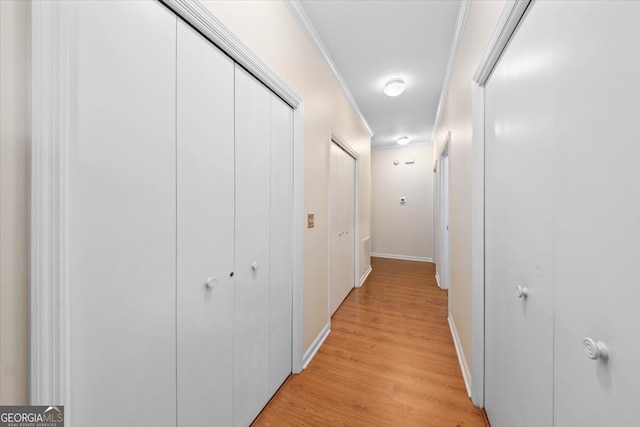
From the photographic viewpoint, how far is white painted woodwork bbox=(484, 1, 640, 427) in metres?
0.45

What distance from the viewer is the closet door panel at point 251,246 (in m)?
1.17

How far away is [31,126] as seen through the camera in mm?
519

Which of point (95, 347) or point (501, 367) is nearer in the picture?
point (95, 347)

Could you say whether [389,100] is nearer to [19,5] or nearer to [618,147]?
[618,147]

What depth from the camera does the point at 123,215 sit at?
70cm

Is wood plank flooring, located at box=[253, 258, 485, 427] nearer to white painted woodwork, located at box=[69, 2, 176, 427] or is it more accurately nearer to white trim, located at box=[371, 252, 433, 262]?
white painted woodwork, located at box=[69, 2, 176, 427]

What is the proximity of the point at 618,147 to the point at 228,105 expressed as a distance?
1.29m

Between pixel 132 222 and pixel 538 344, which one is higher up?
pixel 132 222

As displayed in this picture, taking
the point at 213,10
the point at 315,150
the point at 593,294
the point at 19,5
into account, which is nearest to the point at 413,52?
the point at 315,150

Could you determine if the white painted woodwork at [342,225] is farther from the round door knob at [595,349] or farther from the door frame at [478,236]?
the round door knob at [595,349]

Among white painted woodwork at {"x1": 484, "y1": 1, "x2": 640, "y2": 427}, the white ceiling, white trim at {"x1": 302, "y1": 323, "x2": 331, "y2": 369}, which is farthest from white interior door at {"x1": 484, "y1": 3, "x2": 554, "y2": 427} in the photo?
white trim at {"x1": 302, "y1": 323, "x2": 331, "y2": 369}

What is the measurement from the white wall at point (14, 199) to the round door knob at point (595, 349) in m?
1.32

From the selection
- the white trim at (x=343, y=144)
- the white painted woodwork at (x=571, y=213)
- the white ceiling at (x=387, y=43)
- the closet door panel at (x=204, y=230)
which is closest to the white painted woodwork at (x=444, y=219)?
the white ceiling at (x=387, y=43)

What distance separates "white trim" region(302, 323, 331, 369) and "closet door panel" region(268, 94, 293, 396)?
0.55 ft
